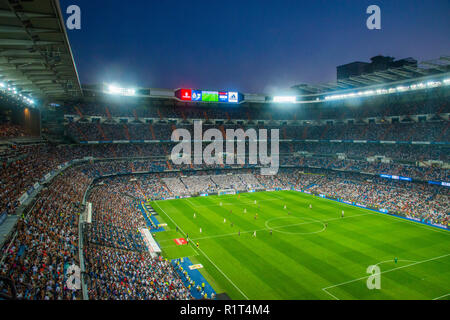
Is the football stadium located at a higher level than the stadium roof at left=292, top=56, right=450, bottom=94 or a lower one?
lower

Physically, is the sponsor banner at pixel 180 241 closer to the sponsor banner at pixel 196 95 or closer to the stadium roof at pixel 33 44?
the stadium roof at pixel 33 44

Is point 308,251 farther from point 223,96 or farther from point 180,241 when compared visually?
point 223,96

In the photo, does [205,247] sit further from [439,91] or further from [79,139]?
[439,91]

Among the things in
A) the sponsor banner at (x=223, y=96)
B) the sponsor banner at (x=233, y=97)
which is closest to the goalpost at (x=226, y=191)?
the sponsor banner at (x=223, y=96)

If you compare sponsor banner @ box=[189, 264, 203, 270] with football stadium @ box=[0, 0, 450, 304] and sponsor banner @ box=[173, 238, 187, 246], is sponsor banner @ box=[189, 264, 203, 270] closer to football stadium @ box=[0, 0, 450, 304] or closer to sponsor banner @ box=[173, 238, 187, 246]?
football stadium @ box=[0, 0, 450, 304]

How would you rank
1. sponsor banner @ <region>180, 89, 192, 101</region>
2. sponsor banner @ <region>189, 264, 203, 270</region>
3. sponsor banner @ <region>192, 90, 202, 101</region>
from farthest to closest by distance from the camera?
sponsor banner @ <region>192, 90, 202, 101</region> < sponsor banner @ <region>180, 89, 192, 101</region> < sponsor banner @ <region>189, 264, 203, 270</region>

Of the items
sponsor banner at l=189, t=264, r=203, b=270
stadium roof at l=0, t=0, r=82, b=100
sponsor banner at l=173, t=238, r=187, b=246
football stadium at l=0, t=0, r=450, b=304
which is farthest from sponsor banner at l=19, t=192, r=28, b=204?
sponsor banner at l=173, t=238, r=187, b=246
